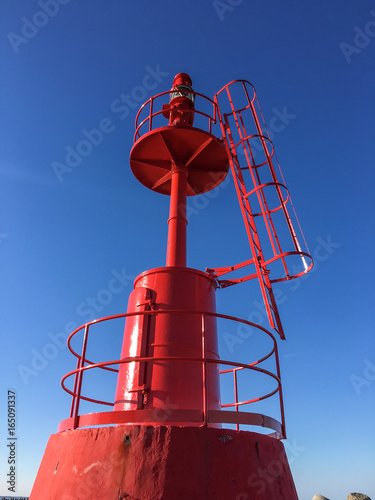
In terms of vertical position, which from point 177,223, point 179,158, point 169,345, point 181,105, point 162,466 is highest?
point 181,105

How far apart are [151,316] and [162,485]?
221 centimetres

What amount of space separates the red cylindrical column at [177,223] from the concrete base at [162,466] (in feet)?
9.03

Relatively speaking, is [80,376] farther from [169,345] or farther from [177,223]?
[177,223]

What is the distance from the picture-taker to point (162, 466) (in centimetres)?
336

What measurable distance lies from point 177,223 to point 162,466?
366cm

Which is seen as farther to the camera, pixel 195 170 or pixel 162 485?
pixel 195 170

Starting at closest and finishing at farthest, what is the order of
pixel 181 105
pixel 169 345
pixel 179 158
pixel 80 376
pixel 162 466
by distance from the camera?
pixel 162 466 → pixel 80 376 → pixel 169 345 → pixel 179 158 → pixel 181 105

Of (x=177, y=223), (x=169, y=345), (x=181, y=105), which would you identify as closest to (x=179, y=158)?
(x=181, y=105)

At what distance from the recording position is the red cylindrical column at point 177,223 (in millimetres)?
5938

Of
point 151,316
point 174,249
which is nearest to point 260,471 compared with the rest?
point 151,316

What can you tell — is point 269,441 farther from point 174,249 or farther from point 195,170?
point 195,170

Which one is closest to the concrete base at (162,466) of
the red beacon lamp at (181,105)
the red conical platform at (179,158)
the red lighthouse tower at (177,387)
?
the red lighthouse tower at (177,387)

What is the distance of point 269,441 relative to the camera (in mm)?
4043

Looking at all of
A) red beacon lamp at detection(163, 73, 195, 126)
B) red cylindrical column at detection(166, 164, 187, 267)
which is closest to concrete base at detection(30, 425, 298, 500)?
red cylindrical column at detection(166, 164, 187, 267)
